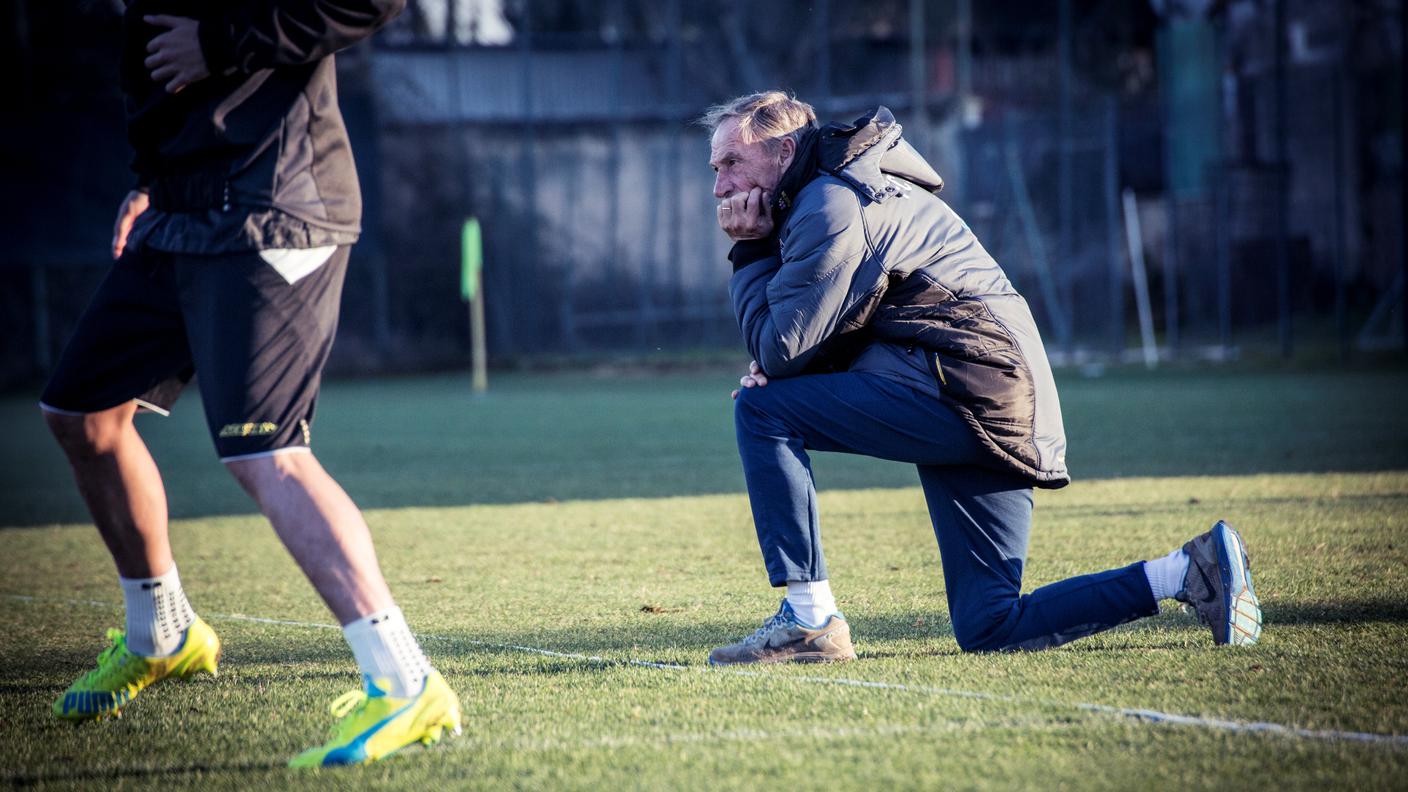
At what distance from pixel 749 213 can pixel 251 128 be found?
1390 mm

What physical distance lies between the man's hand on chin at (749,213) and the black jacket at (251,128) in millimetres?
1091

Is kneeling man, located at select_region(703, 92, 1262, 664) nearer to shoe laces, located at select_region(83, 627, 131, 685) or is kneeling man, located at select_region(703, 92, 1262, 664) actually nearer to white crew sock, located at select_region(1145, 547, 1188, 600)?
white crew sock, located at select_region(1145, 547, 1188, 600)

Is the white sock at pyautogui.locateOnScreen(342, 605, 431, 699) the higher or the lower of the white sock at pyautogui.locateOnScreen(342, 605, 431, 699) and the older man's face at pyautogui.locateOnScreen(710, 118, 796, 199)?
the lower

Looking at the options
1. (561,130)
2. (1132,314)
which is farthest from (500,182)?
(1132,314)

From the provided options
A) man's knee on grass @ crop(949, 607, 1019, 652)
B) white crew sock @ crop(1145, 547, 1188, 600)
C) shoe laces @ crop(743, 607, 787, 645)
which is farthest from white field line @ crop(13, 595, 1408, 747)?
white crew sock @ crop(1145, 547, 1188, 600)

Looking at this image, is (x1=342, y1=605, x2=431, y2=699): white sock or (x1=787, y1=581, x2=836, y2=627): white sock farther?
(x1=787, y1=581, x2=836, y2=627): white sock

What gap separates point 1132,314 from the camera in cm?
2603

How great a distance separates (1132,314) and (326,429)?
16542mm

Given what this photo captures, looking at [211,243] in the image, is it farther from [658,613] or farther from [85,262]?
[85,262]

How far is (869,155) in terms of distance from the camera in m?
3.86

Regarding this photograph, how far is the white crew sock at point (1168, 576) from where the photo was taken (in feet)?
12.1

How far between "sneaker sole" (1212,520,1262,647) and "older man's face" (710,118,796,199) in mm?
1503

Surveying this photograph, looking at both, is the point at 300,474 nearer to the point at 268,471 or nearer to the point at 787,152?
→ the point at 268,471

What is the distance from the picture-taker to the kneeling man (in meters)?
3.72
